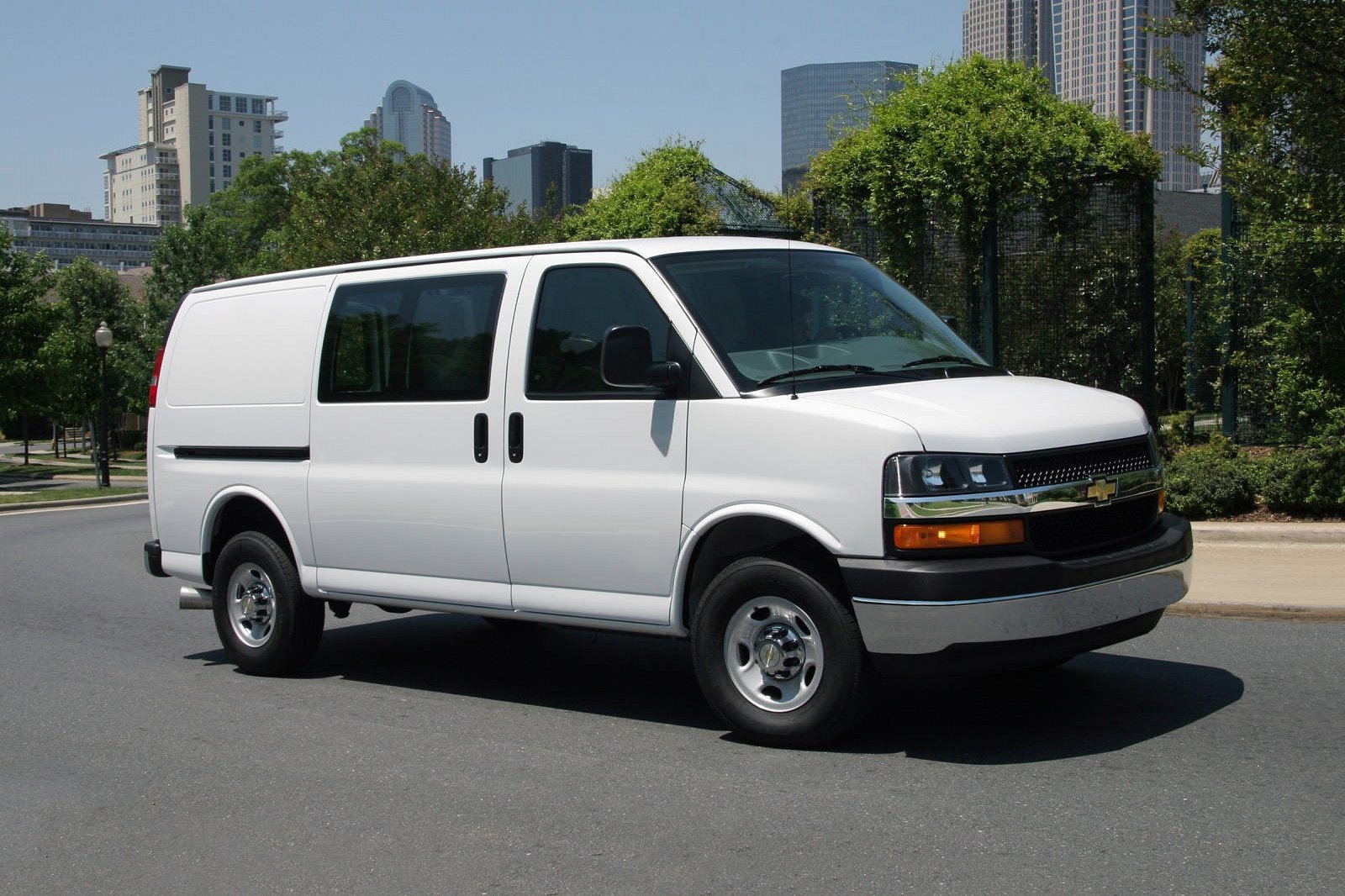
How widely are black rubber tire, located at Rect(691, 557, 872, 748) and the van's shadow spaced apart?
0.77 ft

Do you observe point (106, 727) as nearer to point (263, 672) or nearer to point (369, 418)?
point (263, 672)

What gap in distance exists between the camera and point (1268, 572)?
10.8m

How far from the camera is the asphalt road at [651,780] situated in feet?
15.9

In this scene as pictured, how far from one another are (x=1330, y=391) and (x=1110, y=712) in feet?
29.7

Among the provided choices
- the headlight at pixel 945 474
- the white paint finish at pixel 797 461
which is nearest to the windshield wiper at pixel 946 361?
the white paint finish at pixel 797 461

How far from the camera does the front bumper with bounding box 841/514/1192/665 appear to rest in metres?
5.66

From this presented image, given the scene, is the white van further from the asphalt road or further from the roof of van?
the asphalt road

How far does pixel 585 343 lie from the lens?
22.9 feet

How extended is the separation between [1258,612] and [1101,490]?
3.84m

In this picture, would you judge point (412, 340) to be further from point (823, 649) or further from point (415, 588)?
point (823, 649)

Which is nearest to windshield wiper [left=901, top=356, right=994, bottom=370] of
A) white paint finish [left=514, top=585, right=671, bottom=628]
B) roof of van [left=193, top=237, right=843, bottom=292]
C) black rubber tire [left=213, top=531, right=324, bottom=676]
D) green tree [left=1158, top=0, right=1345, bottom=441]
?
roof of van [left=193, top=237, right=843, bottom=292]

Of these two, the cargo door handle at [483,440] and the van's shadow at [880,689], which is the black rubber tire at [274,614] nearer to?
the van's shadow at [880,689]

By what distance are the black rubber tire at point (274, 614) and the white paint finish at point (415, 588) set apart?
337 millimetres

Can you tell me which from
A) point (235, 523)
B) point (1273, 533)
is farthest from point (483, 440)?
point (1273, 533)
